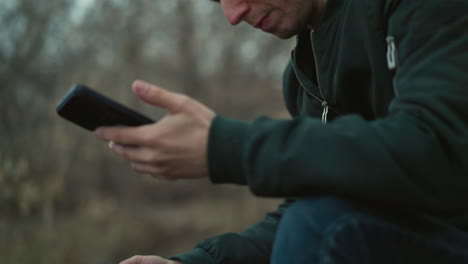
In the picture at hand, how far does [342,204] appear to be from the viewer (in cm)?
100

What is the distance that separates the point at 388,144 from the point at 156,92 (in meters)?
0.44

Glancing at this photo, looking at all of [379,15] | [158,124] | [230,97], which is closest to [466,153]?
[379,15]

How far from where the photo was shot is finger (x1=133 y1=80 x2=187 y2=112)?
101 cm

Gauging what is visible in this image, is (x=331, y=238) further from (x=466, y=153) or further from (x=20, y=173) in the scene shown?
(x=20, y=173)

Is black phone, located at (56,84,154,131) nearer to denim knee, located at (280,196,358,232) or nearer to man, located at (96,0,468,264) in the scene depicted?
man, located at (96,0,468,264)

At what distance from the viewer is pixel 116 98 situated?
4.39m

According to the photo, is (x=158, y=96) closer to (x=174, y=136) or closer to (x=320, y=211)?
(x=174, y=136)

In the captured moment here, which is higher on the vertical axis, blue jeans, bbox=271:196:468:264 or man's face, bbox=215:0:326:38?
man's face, bbox=215:0:326:38

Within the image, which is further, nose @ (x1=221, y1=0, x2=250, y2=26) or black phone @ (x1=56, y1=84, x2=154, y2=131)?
nose @ (x1=221, y1=0, x2=250, y2=26)

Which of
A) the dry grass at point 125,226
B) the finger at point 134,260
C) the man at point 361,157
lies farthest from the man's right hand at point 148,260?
the dry grass at point 125,226

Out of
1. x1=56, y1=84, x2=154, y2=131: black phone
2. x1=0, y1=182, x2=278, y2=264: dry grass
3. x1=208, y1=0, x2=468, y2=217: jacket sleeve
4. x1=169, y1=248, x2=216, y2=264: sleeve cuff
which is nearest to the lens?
x1=208, y1=0, x2=468, y2=217: jacket sleeve

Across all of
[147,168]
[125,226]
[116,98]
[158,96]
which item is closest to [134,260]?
[147,168]

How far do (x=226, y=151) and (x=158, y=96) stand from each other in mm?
167

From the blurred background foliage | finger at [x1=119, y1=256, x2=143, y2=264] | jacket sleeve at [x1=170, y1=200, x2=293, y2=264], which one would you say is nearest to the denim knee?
jacket sleeve at [x1=170, y1=200, x2=293, y2=264]
